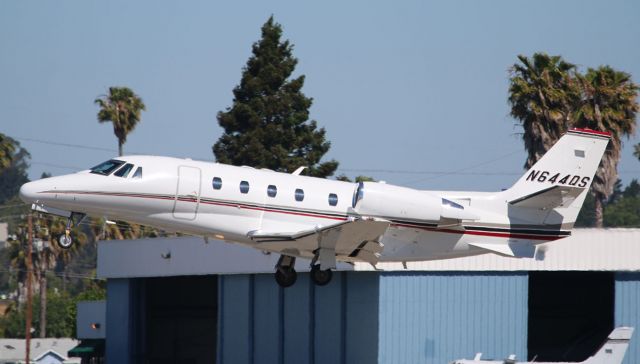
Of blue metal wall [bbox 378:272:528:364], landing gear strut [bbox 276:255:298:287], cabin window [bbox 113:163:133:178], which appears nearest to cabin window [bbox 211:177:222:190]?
cabin window [bbox 113:163:133:178]

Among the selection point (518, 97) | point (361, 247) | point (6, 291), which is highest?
point (518, 97)

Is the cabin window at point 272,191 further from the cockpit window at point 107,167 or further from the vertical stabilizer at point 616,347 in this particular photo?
the vertical stabilizer at point 616,347

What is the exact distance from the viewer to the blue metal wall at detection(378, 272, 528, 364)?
38.4 meters

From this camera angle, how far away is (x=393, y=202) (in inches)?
1164

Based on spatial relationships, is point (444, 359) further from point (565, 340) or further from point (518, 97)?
point (518, 97)

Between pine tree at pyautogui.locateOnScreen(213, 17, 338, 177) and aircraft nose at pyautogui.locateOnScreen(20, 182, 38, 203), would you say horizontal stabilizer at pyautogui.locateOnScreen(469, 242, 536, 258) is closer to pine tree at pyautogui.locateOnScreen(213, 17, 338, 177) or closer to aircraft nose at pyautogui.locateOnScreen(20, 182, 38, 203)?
aircraft nose at pyautogui.locateOnScreen(20, 182, 38, 203)

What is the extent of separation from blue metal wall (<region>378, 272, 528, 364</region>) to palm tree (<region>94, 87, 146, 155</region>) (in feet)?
132

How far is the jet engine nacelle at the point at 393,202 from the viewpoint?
29438 millimetres

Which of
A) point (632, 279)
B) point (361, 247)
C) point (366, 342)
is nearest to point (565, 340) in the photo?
point (632, 279)

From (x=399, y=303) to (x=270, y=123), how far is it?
37.8 metres

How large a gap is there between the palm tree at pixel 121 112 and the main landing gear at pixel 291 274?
45485 mm

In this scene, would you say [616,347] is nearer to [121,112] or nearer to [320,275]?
[320,275]

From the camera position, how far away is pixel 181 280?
53219 millimetres

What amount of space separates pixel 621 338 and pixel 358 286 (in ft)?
30.6
